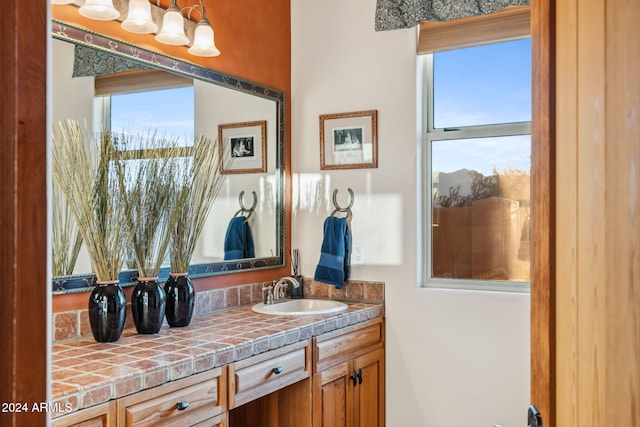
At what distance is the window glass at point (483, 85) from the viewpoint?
9.47 ft

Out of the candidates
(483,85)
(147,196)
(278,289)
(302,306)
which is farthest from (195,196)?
(483,85)

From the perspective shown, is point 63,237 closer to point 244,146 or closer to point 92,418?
point 92,418

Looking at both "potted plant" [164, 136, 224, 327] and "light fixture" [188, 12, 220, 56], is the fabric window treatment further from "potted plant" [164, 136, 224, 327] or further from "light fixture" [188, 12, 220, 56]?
"potted plant" [164, 136, 224, 327]

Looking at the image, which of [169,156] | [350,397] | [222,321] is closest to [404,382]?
[350,397]

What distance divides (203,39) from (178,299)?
3.92 feet

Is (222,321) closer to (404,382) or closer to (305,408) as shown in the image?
(305,408)

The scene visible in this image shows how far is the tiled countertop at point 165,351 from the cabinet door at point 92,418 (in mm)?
18

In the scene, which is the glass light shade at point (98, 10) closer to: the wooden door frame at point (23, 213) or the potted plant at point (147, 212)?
the potted plant at point (147, 212)

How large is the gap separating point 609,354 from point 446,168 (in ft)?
8.14

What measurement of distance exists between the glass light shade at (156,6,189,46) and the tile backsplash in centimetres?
117

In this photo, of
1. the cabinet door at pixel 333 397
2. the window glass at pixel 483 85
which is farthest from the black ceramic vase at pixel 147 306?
the window glass at pixel 483 85

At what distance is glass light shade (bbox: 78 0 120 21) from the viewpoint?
2070 millimetres

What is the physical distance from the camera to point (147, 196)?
2209 mm

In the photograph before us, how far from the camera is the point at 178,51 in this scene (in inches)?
102
